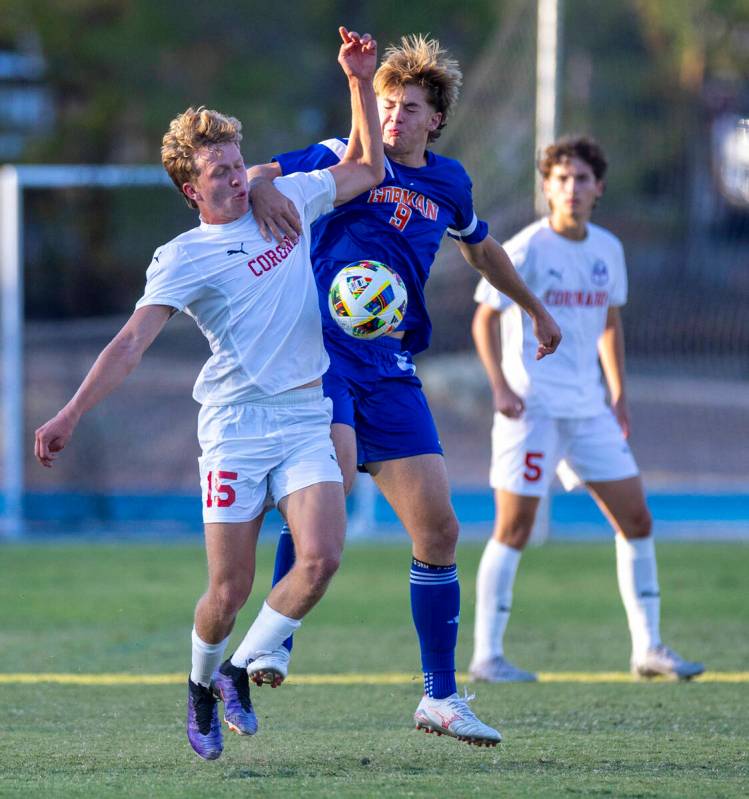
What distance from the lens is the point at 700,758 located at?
467 centimetres

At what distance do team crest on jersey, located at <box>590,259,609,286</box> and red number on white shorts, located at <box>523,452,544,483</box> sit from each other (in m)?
0.89

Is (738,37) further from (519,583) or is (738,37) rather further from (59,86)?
(519,583)

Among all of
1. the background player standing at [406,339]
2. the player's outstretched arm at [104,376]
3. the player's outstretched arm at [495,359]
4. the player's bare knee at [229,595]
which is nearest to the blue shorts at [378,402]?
the background player standing at [406,339]

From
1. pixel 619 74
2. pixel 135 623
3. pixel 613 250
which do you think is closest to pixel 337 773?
pixel 613 250

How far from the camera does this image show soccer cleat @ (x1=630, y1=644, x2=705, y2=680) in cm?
648

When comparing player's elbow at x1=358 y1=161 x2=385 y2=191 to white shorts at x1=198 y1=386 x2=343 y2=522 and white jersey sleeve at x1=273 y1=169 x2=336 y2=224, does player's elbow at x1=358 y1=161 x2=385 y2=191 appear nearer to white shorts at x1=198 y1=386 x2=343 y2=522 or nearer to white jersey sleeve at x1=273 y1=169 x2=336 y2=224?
white jersey sleeve at x1=273 y1=169 x2=336 y2=224

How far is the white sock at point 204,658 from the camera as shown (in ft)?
15.3

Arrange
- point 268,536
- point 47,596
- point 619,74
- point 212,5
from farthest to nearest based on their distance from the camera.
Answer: point 212,5 → point 619,74 → point 268,536 → point 47,596

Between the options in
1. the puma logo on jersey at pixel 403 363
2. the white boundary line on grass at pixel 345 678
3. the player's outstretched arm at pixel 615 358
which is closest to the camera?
the puma logo on jersey at pixel 403 363

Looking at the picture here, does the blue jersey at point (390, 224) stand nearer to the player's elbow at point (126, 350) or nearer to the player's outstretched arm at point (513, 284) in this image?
the player's outstretched arm at point (513, 284)

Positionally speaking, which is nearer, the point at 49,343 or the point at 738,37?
the point at 49,343

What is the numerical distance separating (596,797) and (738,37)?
74.2ft

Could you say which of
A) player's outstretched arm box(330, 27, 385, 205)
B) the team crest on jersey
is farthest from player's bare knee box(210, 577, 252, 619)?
the team crest on jersey

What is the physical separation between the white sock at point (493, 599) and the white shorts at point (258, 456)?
227 centimetres
